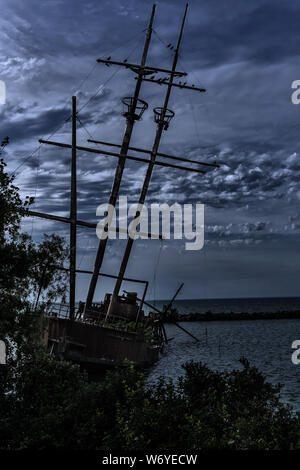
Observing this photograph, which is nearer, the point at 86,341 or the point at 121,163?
the point at 86,341

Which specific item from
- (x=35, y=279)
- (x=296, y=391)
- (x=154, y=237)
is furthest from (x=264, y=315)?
(x=35, y=279)

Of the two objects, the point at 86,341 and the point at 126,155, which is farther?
the point at 126,155

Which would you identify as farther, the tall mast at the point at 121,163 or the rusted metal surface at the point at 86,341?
the tall mast at the point at 121,163

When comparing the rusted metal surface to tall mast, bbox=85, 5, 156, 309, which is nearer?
the rusted metal surface

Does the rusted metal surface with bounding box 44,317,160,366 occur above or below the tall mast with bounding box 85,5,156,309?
below

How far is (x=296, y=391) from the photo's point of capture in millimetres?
26172

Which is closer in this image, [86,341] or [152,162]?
[86,341]

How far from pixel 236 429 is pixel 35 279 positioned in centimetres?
745

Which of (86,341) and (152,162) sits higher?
(152,162)

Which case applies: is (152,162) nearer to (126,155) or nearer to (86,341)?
(126,155)

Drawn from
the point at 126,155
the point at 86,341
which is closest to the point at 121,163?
the point at 126,155

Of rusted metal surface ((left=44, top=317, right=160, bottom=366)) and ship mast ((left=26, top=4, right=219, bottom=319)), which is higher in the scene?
ship mast ((left=26, top=4, right=219, bottom=319))

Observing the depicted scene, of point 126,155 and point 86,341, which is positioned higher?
point 126,155
